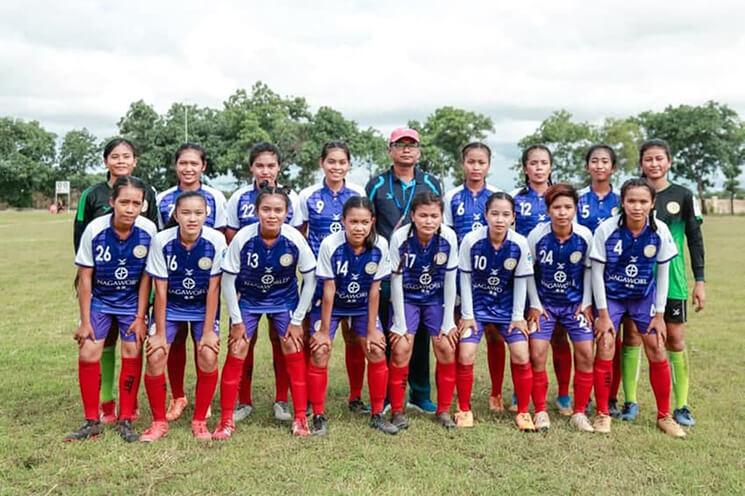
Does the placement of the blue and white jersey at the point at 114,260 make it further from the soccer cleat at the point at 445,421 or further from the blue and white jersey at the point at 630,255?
the blue and white jersey at the point at 630,255

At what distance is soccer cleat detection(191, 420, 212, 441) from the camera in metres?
4.24

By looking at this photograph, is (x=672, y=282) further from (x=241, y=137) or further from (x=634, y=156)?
(x=634, y=156)

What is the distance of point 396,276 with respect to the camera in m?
4.52

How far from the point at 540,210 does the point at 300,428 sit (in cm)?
245

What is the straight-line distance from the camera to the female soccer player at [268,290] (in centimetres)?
429

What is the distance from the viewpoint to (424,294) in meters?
4.65

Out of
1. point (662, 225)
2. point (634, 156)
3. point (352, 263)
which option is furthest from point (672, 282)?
point (634, 156)

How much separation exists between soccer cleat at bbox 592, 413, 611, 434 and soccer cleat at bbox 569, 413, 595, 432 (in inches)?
1.6

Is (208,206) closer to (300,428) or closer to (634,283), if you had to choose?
(300,428)

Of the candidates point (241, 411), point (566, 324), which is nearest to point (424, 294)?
point (566, 324)

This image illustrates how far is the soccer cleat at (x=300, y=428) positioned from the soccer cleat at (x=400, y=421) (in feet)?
2.08

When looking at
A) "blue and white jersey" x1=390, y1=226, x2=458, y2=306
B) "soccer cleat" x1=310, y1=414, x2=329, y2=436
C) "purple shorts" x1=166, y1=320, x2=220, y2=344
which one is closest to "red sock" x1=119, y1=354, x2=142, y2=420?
"purple shorts" x1=166, y1=320, x2=220, y2=344

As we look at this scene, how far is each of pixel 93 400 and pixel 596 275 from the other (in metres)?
3.61

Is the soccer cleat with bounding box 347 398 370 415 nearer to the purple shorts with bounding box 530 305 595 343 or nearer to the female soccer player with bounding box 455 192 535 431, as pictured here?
the female soccer player with bounding box 455 192 535 431
